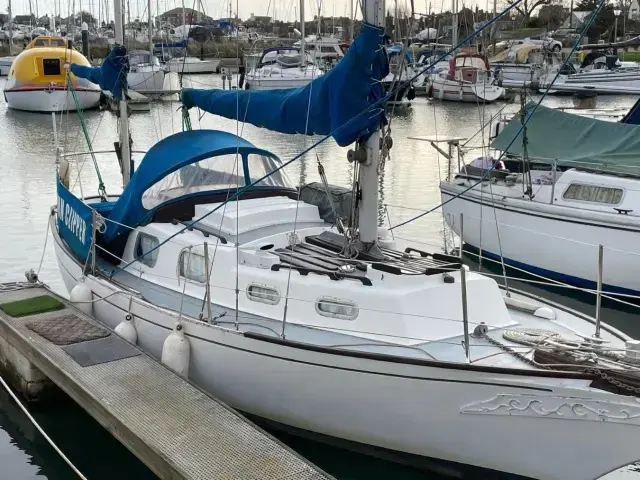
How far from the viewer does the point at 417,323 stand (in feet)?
26.4

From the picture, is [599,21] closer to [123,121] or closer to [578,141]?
[578,141]

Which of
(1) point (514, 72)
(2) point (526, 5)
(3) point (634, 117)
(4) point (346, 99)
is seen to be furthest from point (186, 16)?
(4) point (346, 99)

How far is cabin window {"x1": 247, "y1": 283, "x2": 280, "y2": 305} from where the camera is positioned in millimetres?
8734

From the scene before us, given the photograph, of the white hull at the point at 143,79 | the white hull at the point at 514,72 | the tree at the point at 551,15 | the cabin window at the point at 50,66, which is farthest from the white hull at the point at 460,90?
the cabin window at the point at 50,66

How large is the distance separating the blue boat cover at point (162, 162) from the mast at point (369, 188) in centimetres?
208

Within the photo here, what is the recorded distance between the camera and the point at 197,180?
413 inches

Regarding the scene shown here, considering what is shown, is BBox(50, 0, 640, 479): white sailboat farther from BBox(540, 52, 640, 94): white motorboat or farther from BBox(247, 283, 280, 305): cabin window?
BBox(540, 52, 640, 94): white motorboat

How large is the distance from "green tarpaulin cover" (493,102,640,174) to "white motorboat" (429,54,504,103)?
28.7m

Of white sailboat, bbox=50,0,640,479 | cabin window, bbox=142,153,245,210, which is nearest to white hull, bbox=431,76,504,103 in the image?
cabin window, bbox=142,153,245,210

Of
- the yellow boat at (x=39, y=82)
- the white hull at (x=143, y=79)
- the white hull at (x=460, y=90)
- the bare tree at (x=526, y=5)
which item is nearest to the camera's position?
the bare tree at (x=526, y=5)

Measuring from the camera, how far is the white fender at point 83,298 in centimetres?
1066

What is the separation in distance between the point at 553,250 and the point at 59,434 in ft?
29.8

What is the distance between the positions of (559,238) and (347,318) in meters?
6.99

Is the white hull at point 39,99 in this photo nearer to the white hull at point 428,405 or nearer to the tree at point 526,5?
the tree at point 526,5
